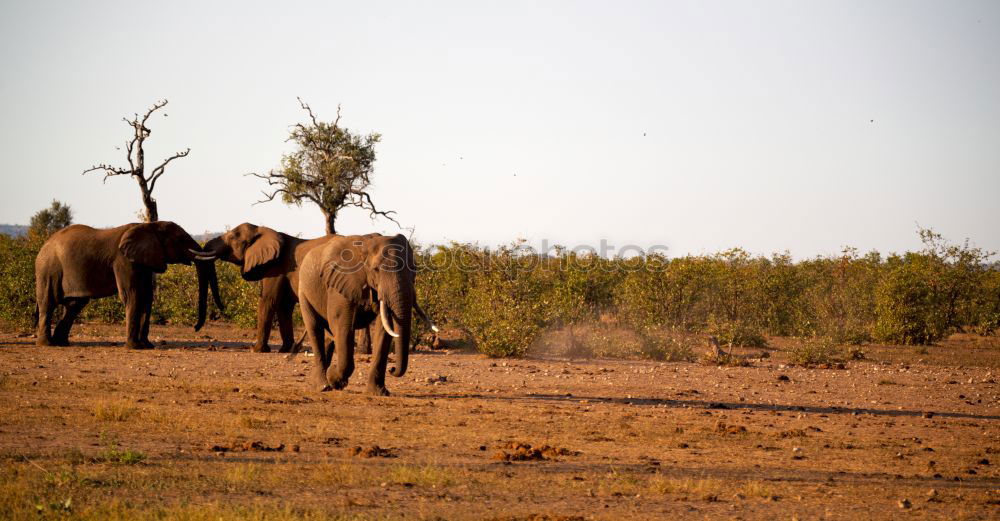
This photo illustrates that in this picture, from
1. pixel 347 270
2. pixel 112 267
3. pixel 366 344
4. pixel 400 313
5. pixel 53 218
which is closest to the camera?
pixel 400 313

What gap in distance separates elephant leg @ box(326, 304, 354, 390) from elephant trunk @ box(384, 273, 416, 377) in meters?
0.90

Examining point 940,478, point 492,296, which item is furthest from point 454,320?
point 940,478

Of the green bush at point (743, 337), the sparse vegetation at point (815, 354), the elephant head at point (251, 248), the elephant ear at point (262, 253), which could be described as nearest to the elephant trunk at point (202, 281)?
the elephant head at point (251, 248)

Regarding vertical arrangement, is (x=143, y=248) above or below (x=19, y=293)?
above

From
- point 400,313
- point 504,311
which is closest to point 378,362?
point 400,313

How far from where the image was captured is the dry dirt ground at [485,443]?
899 centimetres

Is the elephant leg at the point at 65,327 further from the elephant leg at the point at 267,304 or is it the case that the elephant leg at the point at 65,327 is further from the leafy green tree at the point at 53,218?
the leafy green tree at the point at 53,218

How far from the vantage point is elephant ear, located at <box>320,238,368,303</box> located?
51.6ft

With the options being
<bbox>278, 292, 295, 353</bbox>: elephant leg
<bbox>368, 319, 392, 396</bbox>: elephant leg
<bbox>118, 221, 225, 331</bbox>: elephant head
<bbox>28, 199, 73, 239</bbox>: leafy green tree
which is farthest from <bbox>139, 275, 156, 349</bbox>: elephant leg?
<bbox>28, 199, 73, 239</bbox>: leafy green tree

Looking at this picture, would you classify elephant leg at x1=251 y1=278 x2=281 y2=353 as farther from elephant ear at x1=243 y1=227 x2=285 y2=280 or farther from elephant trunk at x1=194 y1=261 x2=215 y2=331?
elephant trunk at x1=194 y1=261 x2=215 y2=331

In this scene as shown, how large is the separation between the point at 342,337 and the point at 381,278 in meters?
1.25

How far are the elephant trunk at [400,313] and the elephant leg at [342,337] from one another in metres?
0.90

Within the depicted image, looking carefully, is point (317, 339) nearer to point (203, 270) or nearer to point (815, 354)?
point (203, 270)

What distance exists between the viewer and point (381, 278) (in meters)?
15.3
